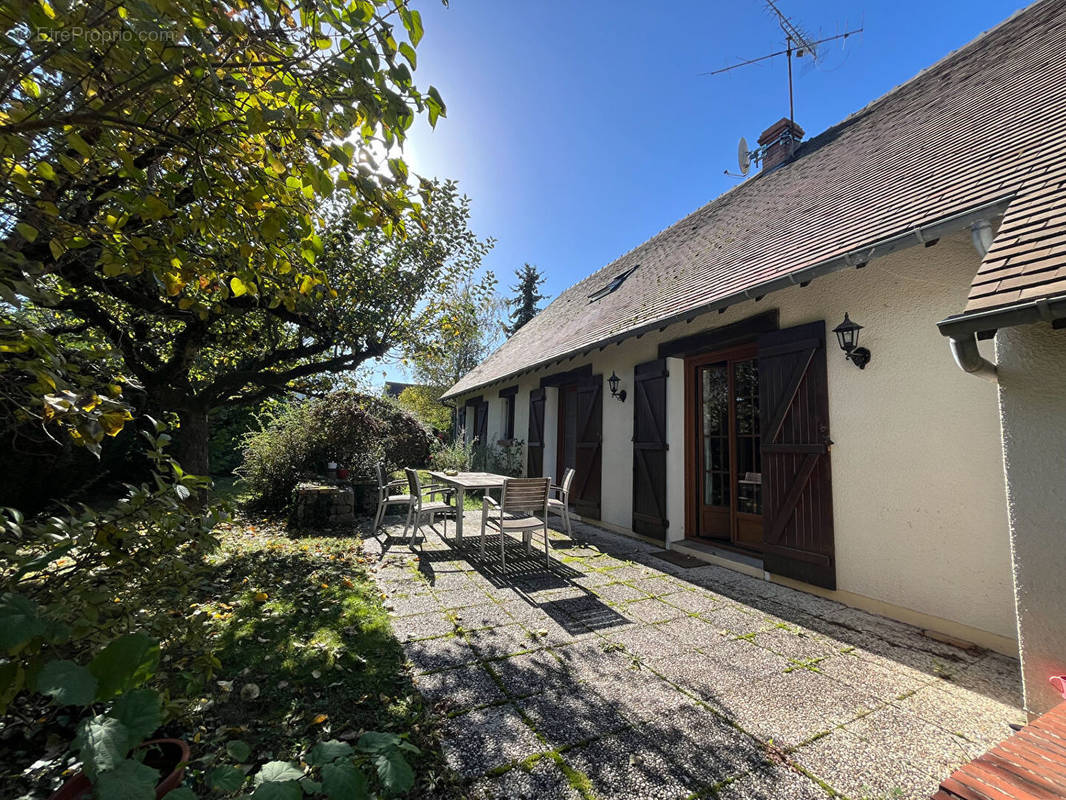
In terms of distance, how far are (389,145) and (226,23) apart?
0.56 m

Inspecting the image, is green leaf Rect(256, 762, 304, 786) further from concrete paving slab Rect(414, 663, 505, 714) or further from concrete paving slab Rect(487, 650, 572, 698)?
concrete paving slab Rect(487, 650, 572, 698)

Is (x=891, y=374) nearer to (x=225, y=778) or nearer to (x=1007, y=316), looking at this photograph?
(x=1007, y=316)

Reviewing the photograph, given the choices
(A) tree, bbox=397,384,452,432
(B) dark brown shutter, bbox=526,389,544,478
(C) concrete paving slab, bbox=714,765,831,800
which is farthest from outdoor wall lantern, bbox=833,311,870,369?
(A) tree, bbox=397,384,452,432

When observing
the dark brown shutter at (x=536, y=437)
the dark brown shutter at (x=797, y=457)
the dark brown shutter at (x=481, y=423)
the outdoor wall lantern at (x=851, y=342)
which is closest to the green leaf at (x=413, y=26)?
the outdoor wall lantern at (x=851, y=342)

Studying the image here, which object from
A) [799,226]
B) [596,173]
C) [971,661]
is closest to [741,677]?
[971,661]

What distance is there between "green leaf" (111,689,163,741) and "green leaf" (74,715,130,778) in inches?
0.9

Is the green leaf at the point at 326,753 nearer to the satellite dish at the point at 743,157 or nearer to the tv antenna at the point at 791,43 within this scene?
the tv antenna at the point at 791,43

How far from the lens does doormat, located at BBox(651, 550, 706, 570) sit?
4.84 metres

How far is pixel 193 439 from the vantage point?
5883 millimetres

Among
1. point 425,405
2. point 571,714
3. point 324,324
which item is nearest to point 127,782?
Answer: point 571,714

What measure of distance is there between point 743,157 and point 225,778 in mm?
11884

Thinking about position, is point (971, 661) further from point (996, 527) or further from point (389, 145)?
point (389, 145)

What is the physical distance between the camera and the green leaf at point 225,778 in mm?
1138

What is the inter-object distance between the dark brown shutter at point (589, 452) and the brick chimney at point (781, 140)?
5.79 m
